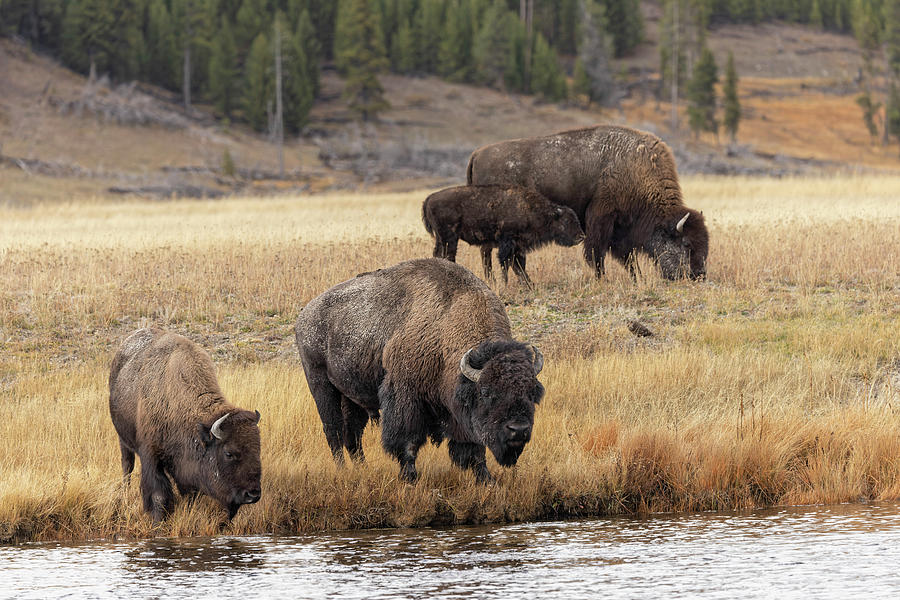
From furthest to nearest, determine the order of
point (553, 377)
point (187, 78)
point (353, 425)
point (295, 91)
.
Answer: point (187, 78), point (295, 91), point (553, 377), point (353, 425)

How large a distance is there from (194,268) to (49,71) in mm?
62775

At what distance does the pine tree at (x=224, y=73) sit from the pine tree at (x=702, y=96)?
34956 millimetres

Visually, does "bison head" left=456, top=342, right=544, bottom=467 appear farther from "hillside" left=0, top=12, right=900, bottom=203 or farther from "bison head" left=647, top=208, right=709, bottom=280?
"hillside" left=0, top=12, right=900, bottom=203

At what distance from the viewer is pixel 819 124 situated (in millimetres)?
97875

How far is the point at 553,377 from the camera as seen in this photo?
11.3 metres

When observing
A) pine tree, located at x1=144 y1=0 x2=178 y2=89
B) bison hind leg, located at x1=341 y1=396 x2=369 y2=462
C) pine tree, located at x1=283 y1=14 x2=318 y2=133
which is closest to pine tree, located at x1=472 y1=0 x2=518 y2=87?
pine tree, located at x1=283 y1=14 x2=318 y2=133

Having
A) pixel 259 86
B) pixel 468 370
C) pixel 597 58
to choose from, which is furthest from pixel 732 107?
pixel 468 370

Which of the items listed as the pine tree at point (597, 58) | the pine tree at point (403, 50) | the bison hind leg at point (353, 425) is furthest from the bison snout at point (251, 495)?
the pine tree at point (597, 58)

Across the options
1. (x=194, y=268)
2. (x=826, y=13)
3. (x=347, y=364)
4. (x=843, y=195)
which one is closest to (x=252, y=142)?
(x=843, y=195)

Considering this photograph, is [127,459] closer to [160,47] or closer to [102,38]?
[102,38]

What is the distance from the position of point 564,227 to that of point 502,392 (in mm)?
9156

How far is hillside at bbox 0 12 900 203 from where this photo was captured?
5862 centimetres

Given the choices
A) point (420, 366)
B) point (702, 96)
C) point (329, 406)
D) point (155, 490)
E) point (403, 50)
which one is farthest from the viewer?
point (403, 50)

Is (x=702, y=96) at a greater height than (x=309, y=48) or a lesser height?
lesser
